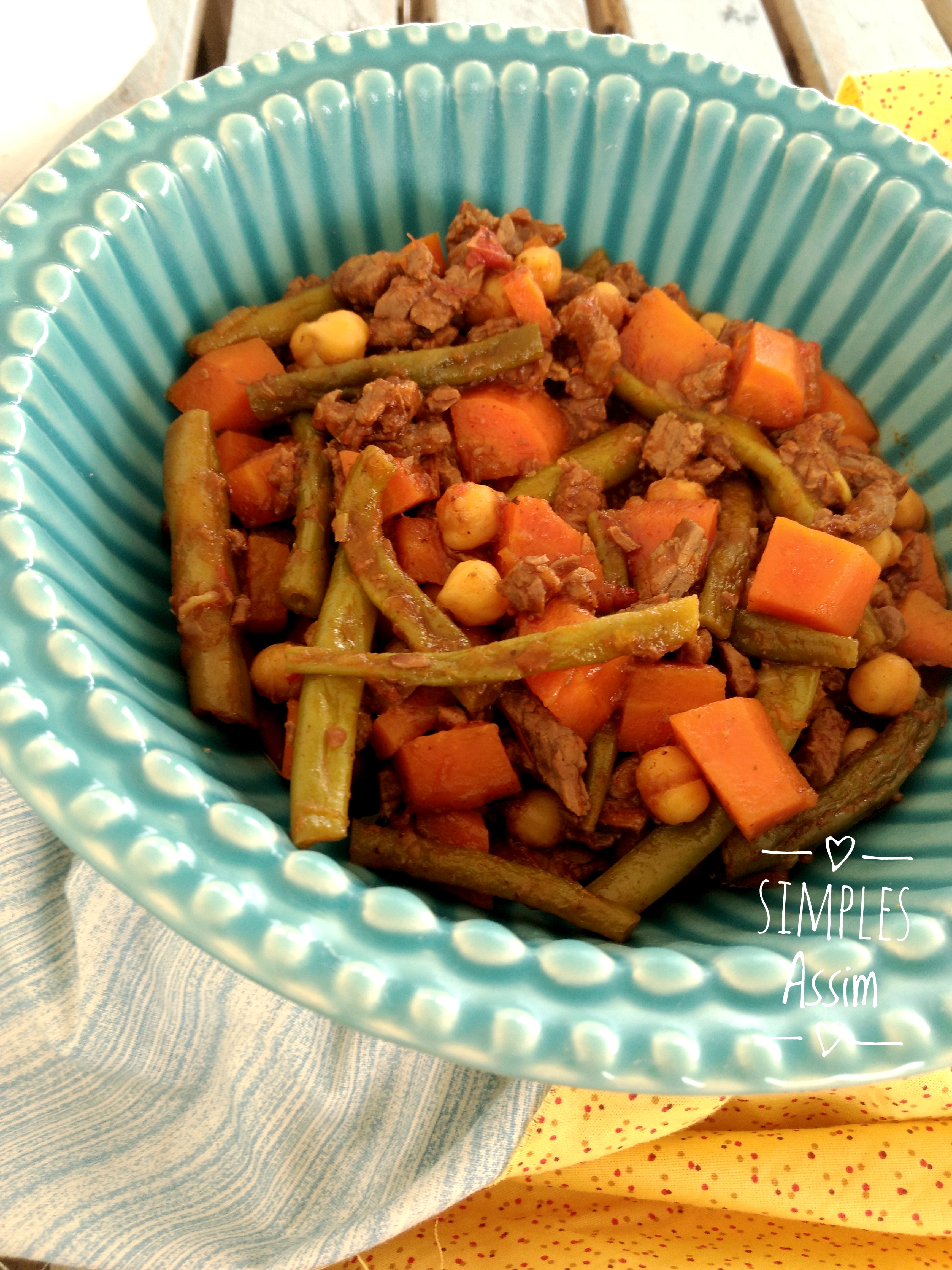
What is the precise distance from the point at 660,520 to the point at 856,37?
8.95 feet

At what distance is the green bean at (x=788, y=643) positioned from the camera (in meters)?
1.84

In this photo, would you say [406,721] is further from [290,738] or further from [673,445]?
[673,445]

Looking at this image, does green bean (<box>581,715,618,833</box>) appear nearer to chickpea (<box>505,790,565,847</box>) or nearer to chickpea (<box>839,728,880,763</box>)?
chickpea (<box>505,790,565,847</box>)

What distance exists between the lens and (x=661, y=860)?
5.57 ft

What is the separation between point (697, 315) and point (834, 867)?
1.44m

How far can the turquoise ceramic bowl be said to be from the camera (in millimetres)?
1148

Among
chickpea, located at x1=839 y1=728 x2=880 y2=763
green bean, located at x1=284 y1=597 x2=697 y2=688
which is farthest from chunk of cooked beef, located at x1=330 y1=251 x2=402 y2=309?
chickpea, located at x1=839 y1=728 x2=880 y2=763

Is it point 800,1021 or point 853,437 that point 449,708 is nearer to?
point 800,1021

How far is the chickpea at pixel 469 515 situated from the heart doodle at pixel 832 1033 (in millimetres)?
1092

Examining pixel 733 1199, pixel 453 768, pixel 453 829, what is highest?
pixel 453 768

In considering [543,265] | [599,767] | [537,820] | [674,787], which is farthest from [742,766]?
[543,265]

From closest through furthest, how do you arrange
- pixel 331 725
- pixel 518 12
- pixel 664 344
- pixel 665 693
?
pixel 331 725, pixel 665 693, pixel 664 344, pixel 518 12

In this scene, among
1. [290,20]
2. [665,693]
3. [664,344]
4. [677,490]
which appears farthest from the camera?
[290,20]

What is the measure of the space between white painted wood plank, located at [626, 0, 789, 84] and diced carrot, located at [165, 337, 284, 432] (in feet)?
7.21
